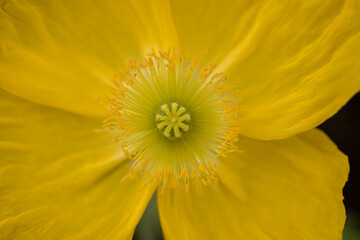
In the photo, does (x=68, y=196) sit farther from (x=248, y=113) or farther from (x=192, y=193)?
(x=248, y=113)

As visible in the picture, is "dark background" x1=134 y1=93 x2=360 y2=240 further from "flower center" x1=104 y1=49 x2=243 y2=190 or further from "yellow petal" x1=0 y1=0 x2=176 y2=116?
"yellow petal" x1=0 y1=0 x2=176 y2=116

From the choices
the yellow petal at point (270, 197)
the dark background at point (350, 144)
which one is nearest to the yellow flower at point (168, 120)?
the yellow petal at point (270, 197)

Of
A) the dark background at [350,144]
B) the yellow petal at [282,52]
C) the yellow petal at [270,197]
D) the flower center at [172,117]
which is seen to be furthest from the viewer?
the dark background at [350,144]

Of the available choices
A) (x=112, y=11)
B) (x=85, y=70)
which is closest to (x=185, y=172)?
(x=85, y=70)

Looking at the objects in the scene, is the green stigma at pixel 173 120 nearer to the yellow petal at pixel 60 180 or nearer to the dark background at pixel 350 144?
the yellow petal at pixel 60 180

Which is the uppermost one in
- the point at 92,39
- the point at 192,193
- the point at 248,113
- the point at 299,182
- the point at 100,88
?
the point at 92,39
